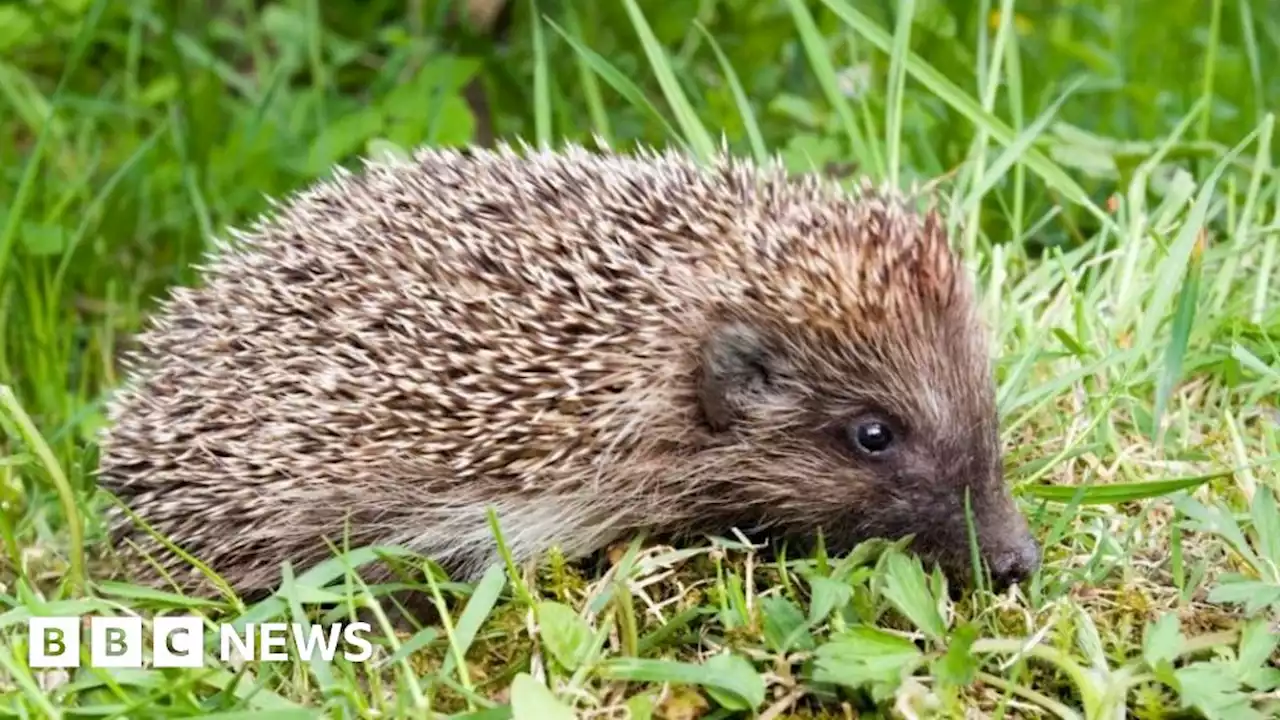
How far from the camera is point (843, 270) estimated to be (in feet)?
10.7

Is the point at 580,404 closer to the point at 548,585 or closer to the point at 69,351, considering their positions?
the point at 548,585

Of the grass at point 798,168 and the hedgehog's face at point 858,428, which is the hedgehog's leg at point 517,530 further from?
the hedgehog's face at point 858,428

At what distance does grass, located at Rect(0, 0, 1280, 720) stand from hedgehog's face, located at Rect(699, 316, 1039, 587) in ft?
0.59

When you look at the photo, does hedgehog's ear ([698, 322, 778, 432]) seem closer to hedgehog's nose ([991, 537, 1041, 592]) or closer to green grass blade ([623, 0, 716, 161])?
hedgehog's nose ([991, 537, 1041, 592])

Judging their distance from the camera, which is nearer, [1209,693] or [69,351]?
[1209,693]

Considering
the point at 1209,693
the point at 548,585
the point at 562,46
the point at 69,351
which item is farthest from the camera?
the point at 562,46

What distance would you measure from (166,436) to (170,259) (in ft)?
6.86

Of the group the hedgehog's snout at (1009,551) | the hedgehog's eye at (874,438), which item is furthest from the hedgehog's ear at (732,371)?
the hedgehog's snout at (1009,551)

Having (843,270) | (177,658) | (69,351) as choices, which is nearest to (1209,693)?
(843,270)

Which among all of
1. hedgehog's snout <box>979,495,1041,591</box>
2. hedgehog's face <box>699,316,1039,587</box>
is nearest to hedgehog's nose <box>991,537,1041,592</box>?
hedgehog's snout <box>979,495,1041,591</box>

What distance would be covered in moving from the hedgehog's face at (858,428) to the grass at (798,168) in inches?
7.1

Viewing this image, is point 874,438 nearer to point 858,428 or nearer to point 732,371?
point 858,428

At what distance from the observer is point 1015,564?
9.98 feet

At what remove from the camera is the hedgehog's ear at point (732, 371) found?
3273 millimetres
